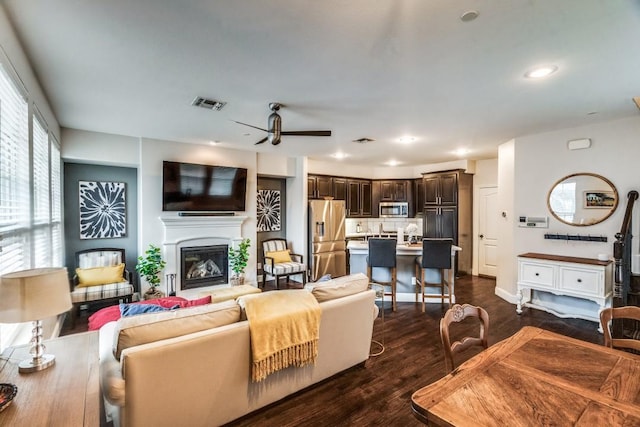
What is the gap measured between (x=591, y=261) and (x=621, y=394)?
139 inches

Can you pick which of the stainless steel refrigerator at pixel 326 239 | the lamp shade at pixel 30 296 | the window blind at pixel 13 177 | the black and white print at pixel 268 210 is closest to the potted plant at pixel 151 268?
the black and white print at pixel 268 210

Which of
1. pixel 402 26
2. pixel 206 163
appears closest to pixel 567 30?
pixel 402 26

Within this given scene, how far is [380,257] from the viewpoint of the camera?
4691mm

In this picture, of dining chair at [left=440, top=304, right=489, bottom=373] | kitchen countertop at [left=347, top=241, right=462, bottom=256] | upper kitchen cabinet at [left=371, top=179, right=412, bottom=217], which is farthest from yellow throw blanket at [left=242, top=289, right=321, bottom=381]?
upper kitchen cabinet at [left=371, top=179, right=412, bottom=217]

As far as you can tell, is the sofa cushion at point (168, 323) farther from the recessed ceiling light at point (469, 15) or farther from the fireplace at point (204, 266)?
the fireplace at point (204, 266)

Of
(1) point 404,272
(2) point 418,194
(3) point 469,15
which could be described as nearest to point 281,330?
(3) point 469,15

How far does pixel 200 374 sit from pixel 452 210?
6193 millimetres

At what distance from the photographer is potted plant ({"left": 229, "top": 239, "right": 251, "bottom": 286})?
556 centimetres

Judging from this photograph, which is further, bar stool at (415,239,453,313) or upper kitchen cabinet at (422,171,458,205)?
upper kitchen cabinet at (422,171,458,205)

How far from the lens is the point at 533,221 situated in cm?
471

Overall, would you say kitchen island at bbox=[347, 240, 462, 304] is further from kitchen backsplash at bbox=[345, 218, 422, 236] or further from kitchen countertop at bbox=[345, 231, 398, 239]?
kitchen backsplash at bbox=[345, 218, 422, 236]

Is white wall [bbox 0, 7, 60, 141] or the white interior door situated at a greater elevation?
white wall [bbox 0, 7, 60, 141]

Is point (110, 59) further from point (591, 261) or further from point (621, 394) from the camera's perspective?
point (591, 261)

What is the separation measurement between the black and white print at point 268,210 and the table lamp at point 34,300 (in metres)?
4.97
